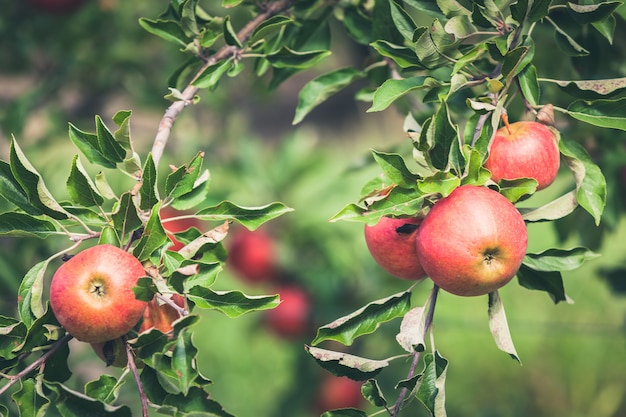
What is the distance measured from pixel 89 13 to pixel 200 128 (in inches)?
27.5

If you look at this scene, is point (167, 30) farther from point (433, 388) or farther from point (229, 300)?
point (433, 388)

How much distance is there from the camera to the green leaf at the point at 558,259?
96 centimetres

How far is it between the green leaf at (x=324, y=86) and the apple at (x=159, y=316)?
0.39 m

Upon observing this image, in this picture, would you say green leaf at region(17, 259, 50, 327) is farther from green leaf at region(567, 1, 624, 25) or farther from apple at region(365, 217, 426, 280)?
green leaf at region(567, 1, 624, 25)

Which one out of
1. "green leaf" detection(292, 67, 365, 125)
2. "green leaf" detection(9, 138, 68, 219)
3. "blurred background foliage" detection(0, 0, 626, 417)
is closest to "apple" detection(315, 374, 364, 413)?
"blurred background foliage" detection(0, 0, 626, 417)

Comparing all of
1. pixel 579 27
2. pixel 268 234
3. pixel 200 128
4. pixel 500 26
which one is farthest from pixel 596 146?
pixel 200 128

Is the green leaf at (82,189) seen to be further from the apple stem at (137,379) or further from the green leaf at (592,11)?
the green leaf at (592,11)

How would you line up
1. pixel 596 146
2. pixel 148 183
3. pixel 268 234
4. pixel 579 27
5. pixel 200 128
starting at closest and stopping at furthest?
1. pixel 148 183
2. pixel 579 27
3. pixel 596 146
4. pixel 268 234
5. pixel 200 128

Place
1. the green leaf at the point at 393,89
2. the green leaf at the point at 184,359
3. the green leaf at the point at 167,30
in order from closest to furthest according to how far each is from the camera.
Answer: the green leaf at the point at 184,359 < the green leaf at the point at 393,89 < the green leaf at the point at 167,30

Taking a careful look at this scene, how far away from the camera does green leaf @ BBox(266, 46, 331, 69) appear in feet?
3.59

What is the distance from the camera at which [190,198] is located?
101cm

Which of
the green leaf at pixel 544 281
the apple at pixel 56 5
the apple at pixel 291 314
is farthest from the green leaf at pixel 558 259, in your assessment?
the apple at pixel 56 5

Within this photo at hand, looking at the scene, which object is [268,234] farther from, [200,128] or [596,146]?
[596,146]

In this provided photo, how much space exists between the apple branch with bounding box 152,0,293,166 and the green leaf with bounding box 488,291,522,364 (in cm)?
46
